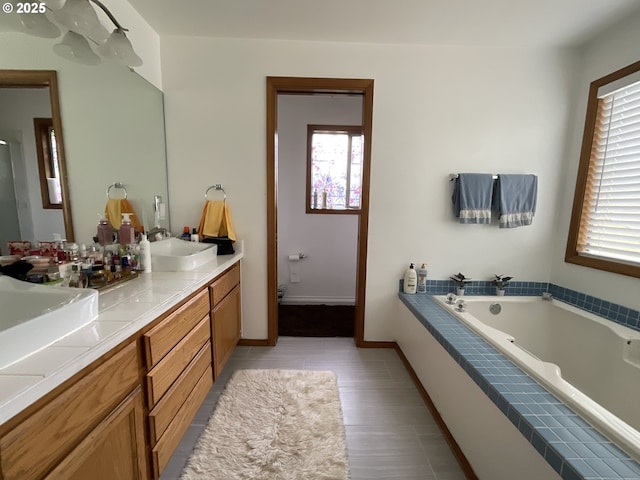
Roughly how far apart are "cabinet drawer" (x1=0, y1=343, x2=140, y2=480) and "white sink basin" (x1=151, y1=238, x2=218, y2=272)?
0.67 metres

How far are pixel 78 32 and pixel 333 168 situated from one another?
2.41 meters

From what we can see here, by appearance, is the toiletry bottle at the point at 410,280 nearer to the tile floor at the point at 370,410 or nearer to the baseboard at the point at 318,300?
the tile floor at the point at 370,410

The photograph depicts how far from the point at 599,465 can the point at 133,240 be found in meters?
2.21

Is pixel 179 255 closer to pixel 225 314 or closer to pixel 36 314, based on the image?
pixel 225 314

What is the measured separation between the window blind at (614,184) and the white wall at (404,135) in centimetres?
22

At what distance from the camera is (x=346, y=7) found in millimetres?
1640

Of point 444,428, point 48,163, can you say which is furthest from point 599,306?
point 48,163

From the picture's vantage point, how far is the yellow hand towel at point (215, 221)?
2.08 metres

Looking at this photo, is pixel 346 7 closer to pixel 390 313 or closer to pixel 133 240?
pixel 133 240

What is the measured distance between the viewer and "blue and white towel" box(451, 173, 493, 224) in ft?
6.82

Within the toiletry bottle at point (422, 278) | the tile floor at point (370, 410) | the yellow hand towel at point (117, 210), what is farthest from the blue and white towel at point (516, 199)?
the yellow hand towel at point (117, 210)

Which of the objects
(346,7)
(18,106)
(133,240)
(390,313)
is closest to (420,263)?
(390,313)

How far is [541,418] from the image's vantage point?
3.08 feet

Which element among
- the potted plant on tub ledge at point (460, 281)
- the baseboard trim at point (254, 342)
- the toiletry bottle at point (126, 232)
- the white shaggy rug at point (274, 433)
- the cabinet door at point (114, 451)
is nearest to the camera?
the cabinet door at point (114, 451)
